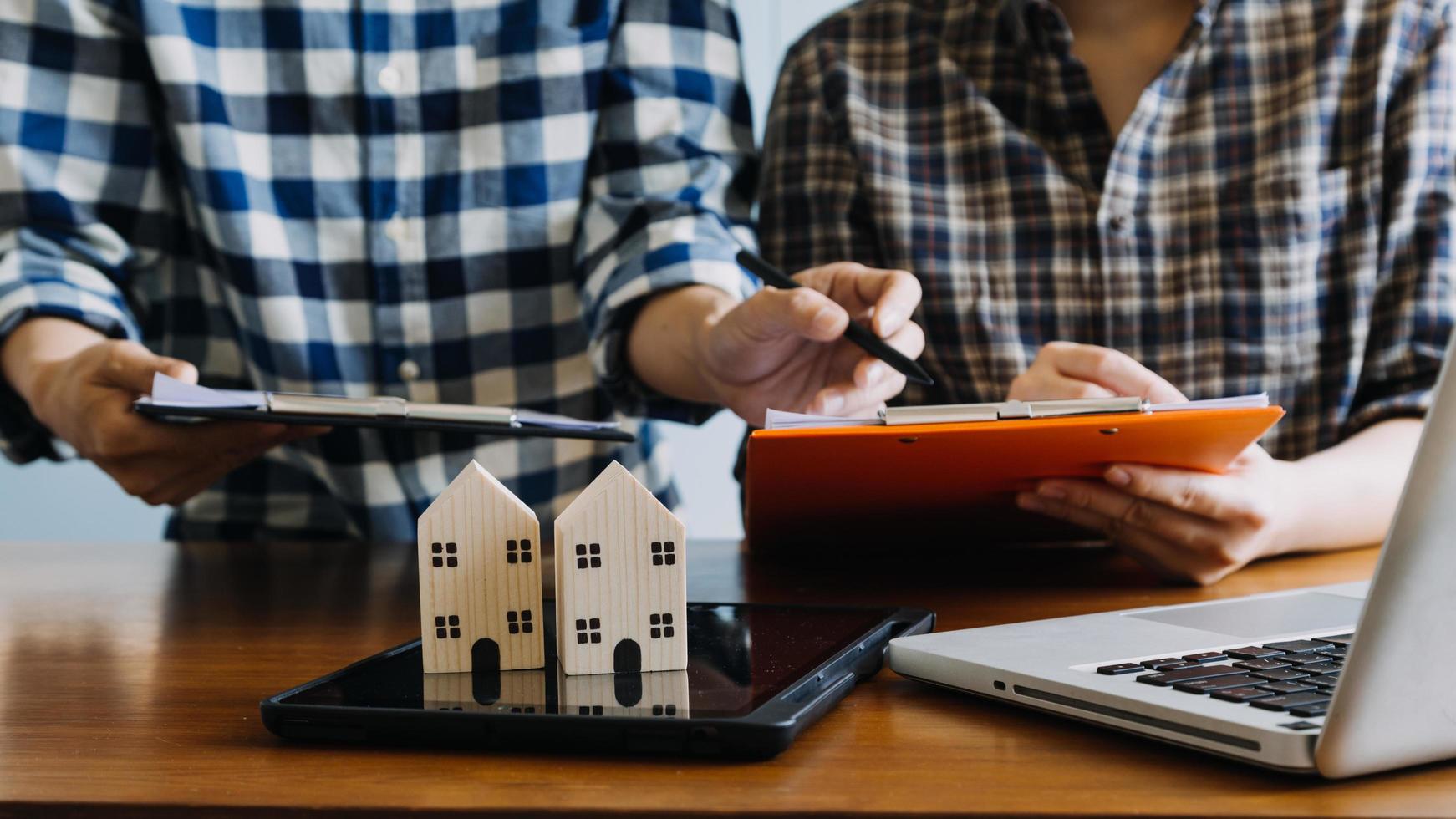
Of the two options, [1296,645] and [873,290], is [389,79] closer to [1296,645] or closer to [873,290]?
[873,290]

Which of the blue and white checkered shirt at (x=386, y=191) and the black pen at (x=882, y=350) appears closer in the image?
the black pen at (x=882, y=350)

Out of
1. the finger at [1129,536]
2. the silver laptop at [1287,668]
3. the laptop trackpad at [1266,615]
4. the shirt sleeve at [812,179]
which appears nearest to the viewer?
the silver laptop at [1287,668]

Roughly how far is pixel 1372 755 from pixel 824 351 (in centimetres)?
64

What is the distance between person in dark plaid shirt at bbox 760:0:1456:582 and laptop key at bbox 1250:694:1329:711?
28.7 inches

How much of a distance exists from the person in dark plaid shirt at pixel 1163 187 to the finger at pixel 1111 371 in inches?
10.9

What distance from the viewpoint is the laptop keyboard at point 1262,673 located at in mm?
385

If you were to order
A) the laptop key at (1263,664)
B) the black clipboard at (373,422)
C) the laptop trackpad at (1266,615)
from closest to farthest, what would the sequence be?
1. the laptop key at (1263,664)
2. the laptop trackpad at (1266,615)
3. the black clipboard at (373,422)

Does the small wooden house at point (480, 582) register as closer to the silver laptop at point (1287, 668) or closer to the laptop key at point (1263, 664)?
the silver laptop at point (1287, 668)

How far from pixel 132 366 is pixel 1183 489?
0.74 m

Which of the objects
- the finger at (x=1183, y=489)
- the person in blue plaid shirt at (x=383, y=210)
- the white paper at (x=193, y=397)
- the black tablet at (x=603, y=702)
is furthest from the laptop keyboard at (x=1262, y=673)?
the person in blue plaid shirt at (x=383, y=210)

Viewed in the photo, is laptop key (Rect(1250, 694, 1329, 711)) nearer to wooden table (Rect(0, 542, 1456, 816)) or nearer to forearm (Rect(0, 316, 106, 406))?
wooden table (Rect(0, 542, 1456, 816))

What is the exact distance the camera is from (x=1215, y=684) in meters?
0.41

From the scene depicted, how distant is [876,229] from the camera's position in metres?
1.25

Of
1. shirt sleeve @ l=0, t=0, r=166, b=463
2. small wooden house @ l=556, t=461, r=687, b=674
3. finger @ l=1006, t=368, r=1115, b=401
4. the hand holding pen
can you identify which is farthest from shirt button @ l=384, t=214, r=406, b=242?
small wooden house @ l=556, t=461, r=687, b=674
